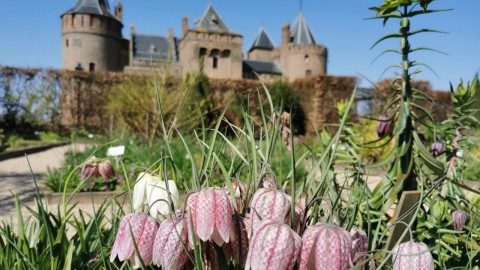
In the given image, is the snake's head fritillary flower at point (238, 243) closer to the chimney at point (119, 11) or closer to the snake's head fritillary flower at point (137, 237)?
the snake's head fritillary flower at point (137, 237)

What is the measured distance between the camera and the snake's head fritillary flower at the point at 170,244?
847mm

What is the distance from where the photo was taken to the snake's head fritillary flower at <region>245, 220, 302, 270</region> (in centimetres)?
73

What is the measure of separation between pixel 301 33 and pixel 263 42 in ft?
15.0

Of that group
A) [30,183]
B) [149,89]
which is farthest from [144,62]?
[30,183]

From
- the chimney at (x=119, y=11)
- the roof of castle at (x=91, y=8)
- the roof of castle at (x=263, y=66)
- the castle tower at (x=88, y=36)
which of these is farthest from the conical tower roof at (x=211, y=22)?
the chimney at (x=119, y=11)

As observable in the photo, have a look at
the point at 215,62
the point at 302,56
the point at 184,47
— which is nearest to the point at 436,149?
the point at 215,62

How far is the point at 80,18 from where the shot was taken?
117ft

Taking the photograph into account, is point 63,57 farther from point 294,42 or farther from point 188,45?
point 294,42

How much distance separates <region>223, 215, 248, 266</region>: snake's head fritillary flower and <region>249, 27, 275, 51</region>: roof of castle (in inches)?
1706

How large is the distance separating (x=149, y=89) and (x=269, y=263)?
326 inches

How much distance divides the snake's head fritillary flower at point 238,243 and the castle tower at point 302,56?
3768cm

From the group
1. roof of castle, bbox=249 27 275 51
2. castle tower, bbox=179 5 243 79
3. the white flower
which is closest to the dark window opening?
castle tower, bbox=179 5 243 79

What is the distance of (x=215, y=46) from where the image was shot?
32844 mm

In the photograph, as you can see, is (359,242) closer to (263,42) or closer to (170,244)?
(170,244)
